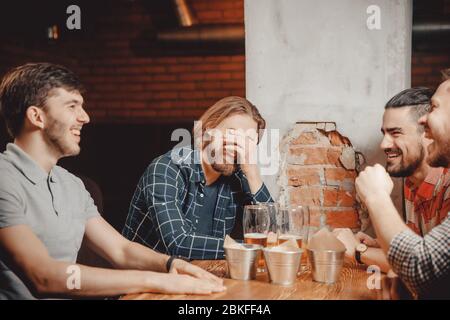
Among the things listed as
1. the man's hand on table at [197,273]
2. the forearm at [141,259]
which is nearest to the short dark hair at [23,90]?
the forearm at [141,259]

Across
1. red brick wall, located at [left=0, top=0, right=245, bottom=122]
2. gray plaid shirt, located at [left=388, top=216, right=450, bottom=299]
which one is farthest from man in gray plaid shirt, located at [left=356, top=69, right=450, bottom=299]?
red brick wall, located at [left=0, top=0, right=245, bottom=122]

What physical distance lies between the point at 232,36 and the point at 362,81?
2.29m

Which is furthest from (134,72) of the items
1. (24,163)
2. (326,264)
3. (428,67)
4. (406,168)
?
(326,264)

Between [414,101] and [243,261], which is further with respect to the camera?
[414,101]

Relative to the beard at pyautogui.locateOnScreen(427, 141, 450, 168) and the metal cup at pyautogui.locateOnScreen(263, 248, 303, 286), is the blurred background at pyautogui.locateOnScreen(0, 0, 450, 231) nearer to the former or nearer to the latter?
the beard at pyautogui.locateOnScreen(427, 141, 450, 168)

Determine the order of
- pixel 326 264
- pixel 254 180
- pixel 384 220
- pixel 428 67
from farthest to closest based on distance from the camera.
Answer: pixel 428 67, pixel 254 180, pixel 326 264, pixel 384 220

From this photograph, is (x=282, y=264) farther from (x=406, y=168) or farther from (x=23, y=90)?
(x=23, y=90)

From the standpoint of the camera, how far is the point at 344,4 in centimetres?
212

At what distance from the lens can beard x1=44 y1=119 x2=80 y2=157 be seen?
1830mm

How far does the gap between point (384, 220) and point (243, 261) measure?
41cm

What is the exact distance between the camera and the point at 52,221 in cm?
166

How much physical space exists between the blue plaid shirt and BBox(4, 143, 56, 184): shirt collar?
17.5 inches
